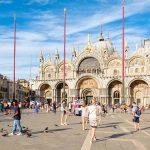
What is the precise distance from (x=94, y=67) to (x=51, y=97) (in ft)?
41.9

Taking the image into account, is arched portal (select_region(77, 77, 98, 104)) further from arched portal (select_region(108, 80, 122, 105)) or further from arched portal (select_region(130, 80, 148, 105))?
arched portal (select_region(130, 80, 148, 105))

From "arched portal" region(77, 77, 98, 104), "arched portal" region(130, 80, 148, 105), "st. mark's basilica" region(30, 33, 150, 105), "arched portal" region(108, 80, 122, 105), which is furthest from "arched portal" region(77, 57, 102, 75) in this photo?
"arched portal" region(130, 80, 148, 105)

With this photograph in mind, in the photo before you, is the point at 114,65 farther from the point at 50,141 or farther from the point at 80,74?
the point at 50,141

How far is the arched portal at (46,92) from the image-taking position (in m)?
80.9

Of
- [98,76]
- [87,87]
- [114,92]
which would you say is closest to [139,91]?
[114,92]

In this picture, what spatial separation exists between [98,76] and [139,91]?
9.21 metres

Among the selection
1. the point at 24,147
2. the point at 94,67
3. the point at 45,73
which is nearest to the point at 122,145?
the point at 24,147

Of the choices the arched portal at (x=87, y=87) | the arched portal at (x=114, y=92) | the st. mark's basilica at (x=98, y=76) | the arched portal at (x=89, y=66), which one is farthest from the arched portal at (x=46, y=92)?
the arched portal at (x=114, y=92)

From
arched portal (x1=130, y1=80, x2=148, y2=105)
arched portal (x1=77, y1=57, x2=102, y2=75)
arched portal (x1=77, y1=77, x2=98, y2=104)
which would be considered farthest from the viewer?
arched portal (x1=77, y1=57, x2=102, y2=75)

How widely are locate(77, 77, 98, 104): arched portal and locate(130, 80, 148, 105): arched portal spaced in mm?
8302

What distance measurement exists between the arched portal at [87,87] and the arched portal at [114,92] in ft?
11.5

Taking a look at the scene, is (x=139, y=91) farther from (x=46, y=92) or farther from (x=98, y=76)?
(x=46, y=92)

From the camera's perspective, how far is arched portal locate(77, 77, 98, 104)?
7531cm

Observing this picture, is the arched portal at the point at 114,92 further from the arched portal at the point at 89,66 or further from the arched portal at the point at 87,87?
the arched portal at the point at 89,66
